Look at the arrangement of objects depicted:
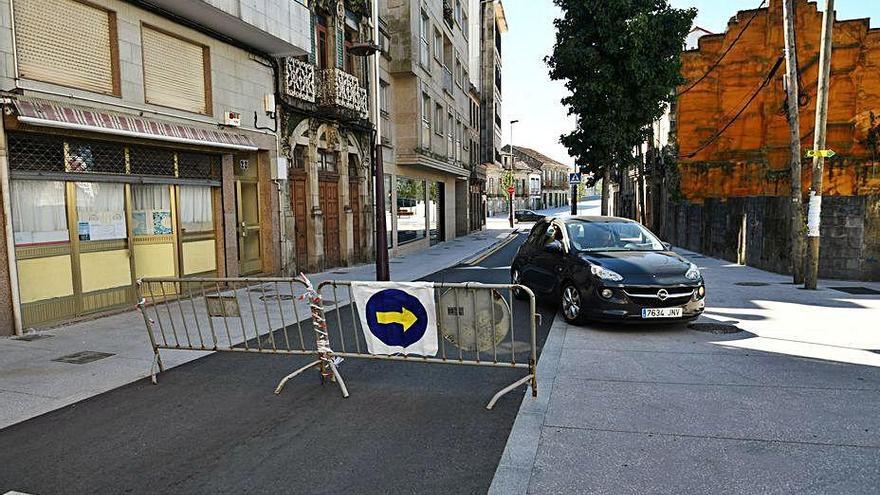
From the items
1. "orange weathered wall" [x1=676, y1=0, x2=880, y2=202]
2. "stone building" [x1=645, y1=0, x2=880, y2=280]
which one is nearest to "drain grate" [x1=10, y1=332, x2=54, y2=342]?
"stone building" [x1=645, y1=0, x2=880, y2=280]

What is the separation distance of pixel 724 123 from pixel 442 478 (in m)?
25.9

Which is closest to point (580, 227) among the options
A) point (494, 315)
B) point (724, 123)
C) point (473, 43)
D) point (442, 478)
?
point (494, 315)

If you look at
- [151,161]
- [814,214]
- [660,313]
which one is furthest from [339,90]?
[814,214]

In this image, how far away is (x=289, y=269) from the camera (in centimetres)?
1405

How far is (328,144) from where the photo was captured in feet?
53.0

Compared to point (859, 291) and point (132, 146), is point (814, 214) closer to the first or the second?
point (859, 291)

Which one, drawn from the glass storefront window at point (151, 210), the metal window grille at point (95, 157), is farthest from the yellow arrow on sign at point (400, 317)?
the glass storefront window at point (151, 210)

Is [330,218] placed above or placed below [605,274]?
above

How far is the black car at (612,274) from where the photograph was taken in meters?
7.36

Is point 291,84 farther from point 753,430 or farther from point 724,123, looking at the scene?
point 724,123

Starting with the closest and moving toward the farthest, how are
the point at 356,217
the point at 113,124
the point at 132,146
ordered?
the point at 113,124
the point at 132,146
the point at 356,217

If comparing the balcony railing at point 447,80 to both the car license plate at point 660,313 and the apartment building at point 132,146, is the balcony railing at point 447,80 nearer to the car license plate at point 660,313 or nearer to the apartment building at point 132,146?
the apartment building at point 132,146

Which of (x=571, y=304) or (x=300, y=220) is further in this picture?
(x=300, y=220)

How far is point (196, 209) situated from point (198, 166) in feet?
2.99
